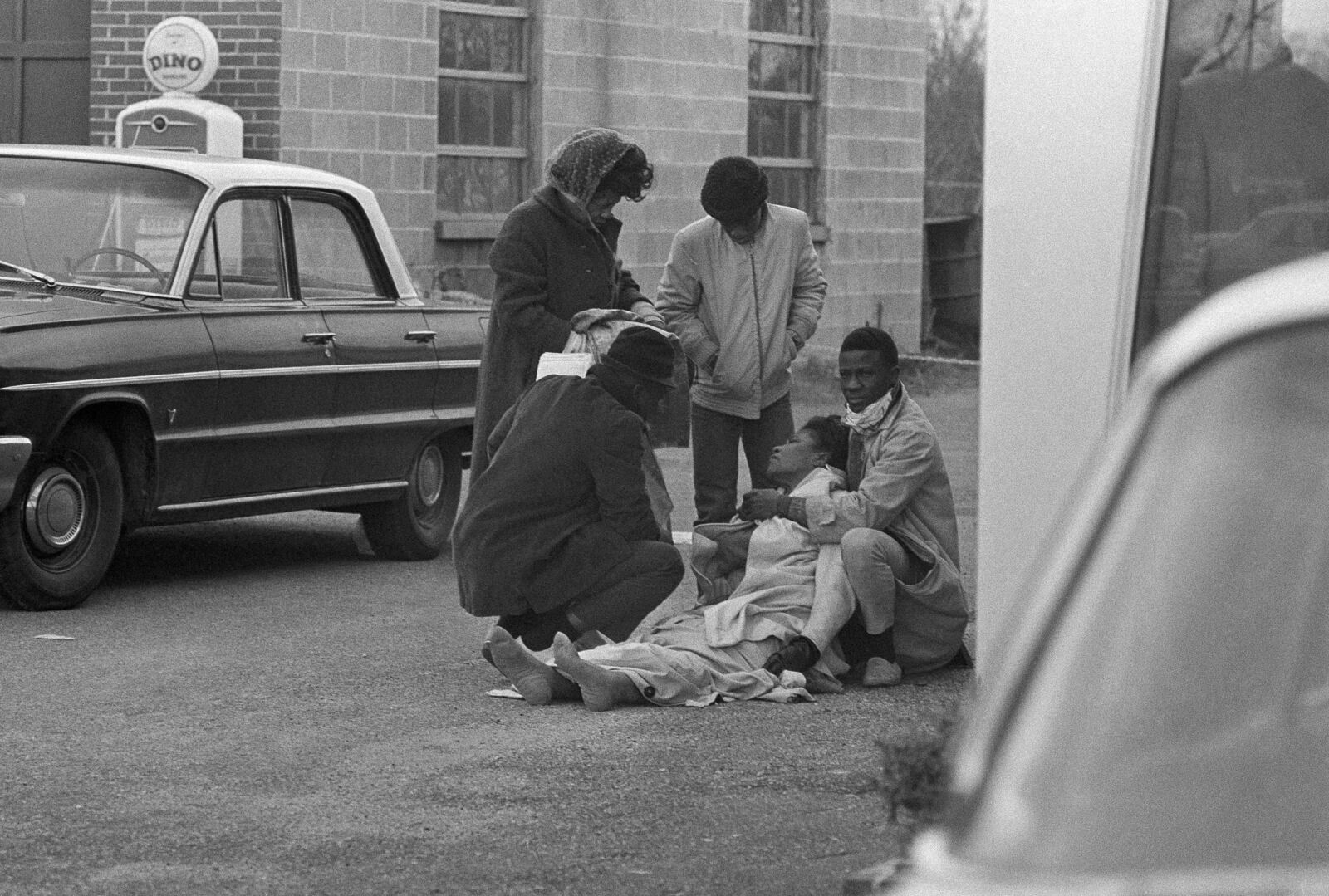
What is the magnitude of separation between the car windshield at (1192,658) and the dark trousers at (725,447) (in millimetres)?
6127

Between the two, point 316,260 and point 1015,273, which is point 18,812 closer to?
point 1015,273

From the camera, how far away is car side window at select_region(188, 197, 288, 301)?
9.04 metres

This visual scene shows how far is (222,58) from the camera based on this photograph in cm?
1602

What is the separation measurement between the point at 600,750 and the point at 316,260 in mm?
4159

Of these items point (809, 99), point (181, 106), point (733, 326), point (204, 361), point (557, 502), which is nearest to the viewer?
point (557, 502)

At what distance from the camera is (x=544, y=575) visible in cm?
701

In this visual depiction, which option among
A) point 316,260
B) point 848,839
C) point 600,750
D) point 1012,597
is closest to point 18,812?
point 600,750

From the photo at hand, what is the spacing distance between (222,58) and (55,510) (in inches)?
329

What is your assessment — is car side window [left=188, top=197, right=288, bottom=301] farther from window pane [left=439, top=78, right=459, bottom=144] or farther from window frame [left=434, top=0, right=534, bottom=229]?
window pane [left=439, top=78, right=459, bottom=144]

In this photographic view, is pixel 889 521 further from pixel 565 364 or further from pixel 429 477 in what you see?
pixel 429 477

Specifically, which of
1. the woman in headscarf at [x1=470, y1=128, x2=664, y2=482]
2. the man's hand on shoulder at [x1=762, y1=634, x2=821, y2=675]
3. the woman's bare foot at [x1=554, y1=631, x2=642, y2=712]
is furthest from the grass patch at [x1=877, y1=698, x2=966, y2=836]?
the woman in headscarf at [x1=470, y1=128, x2=664, y2=482]

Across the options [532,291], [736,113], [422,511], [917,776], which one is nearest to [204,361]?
[422,511]

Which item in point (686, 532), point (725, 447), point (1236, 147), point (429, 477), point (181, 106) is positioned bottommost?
point (686, 532)

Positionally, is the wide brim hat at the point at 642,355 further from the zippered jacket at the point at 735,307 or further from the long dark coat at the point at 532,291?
the zippered jacket at the point at 735,307
